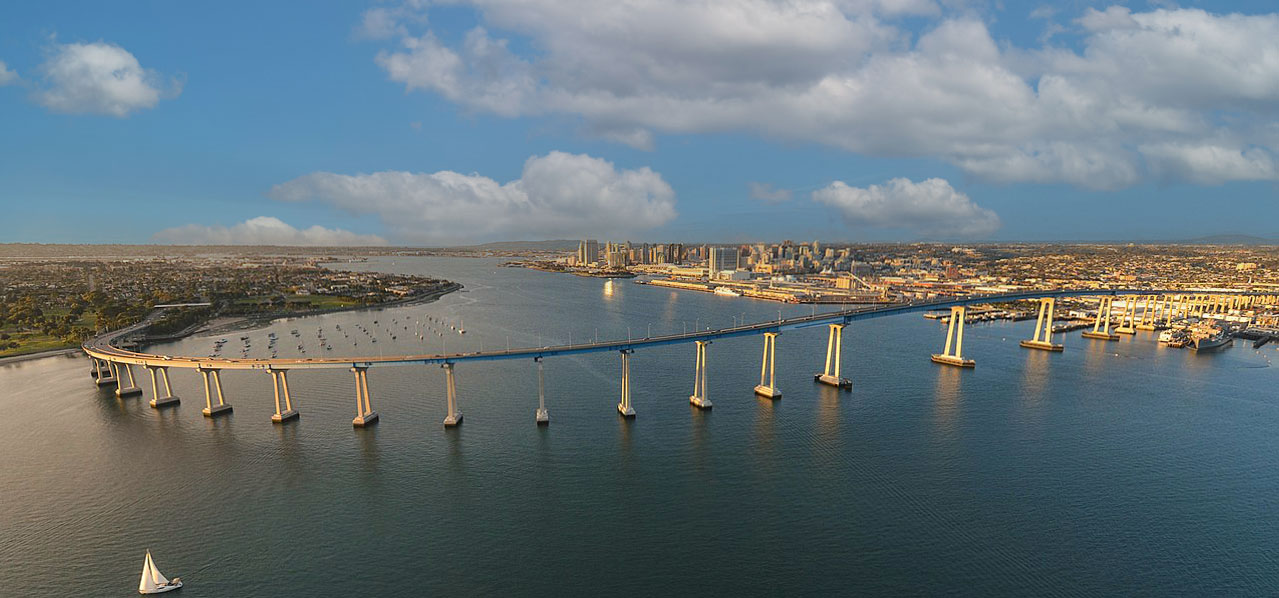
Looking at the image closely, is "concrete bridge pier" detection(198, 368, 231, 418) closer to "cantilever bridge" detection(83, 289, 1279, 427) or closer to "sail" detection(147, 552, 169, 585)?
"cantilever bridge" detection(83, 289, 1279, 427)

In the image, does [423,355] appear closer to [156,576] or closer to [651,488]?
[651,488]

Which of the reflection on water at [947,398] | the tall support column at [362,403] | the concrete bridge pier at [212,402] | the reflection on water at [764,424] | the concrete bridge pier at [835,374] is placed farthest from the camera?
the concrete bridge pier at [835,374]

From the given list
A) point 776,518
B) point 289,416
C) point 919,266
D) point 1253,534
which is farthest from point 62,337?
point 919,266

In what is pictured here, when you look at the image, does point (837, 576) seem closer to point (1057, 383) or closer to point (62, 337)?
point (1057, 383)

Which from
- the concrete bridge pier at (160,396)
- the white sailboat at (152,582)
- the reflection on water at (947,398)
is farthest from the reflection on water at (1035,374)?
the concrete bridge pier at (160,396)

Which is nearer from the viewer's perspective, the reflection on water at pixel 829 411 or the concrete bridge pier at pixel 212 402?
the reflection on water at pixel 829 411

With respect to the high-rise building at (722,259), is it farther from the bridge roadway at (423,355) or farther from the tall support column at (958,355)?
the bridge roadway at (423,355)

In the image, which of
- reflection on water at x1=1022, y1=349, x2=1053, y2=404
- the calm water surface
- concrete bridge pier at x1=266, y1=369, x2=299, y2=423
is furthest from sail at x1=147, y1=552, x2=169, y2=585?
reflection on water at x1=1022, y1=349, x2=1053, y2=404
